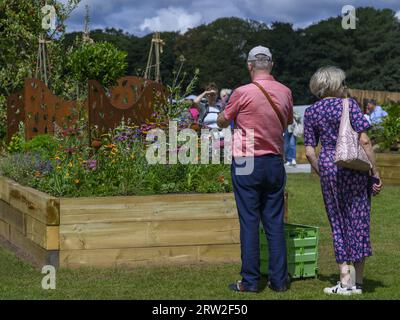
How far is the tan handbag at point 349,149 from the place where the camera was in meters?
5.56

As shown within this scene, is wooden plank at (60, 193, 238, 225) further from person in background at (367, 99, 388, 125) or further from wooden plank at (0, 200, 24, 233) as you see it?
person in background at (367, 99, 388, 125)

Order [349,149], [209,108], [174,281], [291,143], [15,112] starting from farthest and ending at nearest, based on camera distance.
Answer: [291,143]
[209,108]
[15,112]
[174,281]
[349,149]

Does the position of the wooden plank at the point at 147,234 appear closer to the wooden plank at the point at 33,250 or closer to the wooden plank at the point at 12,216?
the wooden plank at the point at 33,250

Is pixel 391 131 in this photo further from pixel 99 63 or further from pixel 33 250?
pixel 33 250

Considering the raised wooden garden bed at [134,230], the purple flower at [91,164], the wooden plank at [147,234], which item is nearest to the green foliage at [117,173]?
the purple flower at [91,164]

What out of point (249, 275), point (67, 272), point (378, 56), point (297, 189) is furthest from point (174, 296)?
point (378, 56)

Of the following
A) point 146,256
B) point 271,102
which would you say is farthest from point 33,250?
point 271,102

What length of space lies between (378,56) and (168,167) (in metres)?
71.7

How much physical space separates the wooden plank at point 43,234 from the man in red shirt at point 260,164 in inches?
64.7

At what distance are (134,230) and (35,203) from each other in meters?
0.97

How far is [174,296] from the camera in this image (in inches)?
225

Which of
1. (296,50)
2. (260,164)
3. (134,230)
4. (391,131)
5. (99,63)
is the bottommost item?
(134,230)

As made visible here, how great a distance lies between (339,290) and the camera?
5777 millimetres

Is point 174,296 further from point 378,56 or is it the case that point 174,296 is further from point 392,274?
point 378,56
